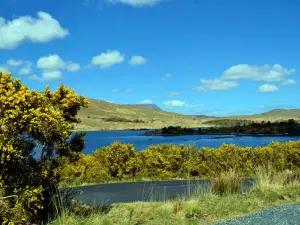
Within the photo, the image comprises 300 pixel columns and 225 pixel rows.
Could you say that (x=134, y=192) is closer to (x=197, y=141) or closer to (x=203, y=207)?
(x=203, y=207)

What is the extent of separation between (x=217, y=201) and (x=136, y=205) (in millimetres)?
1995

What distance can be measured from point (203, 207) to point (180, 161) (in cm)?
817

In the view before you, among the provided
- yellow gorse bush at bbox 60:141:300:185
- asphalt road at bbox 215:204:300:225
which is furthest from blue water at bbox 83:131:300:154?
asphalt road at bbox 215:204:300:225

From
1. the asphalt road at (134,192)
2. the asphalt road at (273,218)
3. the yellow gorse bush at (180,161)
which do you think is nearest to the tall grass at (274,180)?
the asphalt road at (134,192)

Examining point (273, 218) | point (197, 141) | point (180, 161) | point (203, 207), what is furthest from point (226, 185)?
point (197, 141)

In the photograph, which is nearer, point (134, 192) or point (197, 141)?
point (134, 192)

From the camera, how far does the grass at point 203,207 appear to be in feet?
26.5

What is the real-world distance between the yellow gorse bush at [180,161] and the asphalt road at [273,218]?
713 cm

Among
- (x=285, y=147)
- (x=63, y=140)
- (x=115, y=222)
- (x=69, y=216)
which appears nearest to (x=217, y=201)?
(x=115, y=222)

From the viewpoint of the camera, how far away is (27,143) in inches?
282

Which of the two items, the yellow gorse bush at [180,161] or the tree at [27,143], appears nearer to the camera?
the tree at [27,143]

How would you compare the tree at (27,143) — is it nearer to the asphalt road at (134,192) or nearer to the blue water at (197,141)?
the asphalt road at (134,192)

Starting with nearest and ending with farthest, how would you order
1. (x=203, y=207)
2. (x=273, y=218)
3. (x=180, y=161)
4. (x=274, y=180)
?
(x=273, y=218), (x=203, y=207), (x=274, y=180), (x=180, y=161)

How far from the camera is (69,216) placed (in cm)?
784
